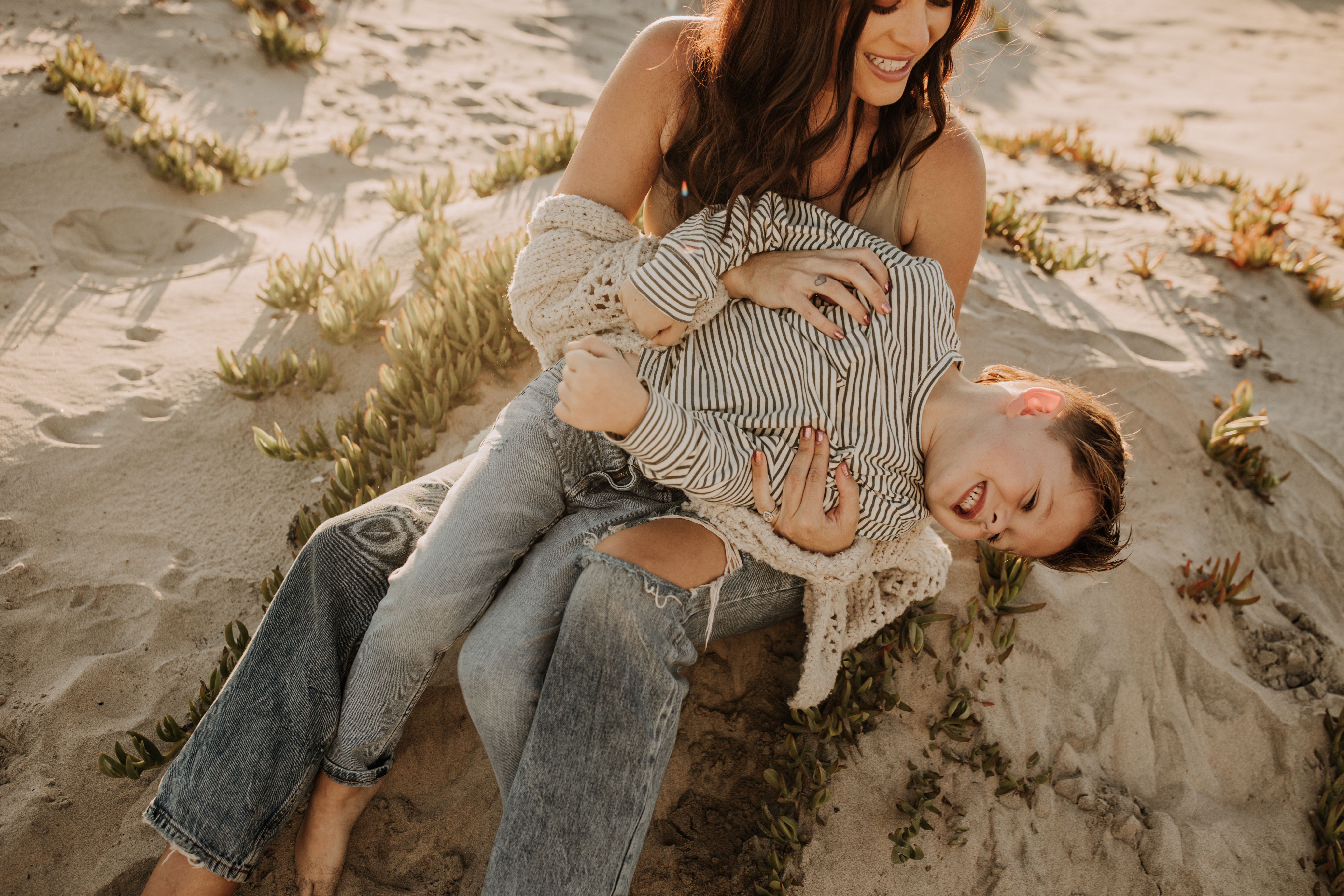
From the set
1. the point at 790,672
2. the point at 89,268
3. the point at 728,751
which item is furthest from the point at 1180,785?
the point at 89,268

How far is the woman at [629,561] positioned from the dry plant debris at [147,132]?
3.78 m

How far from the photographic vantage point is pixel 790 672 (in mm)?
2965

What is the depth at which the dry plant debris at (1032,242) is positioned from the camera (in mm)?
4793

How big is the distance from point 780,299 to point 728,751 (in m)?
1.68

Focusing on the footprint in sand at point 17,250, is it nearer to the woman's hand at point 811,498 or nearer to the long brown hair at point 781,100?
the long brown hair at point 781,100

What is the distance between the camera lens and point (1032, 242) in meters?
4.91

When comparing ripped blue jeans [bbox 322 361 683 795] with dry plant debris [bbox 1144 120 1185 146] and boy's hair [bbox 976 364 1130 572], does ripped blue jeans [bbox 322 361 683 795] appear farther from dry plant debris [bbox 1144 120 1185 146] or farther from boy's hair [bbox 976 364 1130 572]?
dry plant debris [bbox 1144 120 1185 146]

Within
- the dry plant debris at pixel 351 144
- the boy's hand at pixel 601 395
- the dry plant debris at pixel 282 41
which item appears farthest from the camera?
the dry plant debris at pixel 282 41

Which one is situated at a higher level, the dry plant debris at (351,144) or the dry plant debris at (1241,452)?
the dry plant debris at (351,144)

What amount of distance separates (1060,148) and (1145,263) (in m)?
2.57

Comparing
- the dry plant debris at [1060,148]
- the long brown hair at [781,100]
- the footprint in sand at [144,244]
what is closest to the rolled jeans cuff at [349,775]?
the long brown hair at [781,100]

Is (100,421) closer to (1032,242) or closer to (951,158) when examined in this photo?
(951,158)

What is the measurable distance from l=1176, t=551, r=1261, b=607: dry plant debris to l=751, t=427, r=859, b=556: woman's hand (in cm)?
182

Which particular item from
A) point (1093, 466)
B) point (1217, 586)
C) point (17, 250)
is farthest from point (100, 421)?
point (1217, 586)
